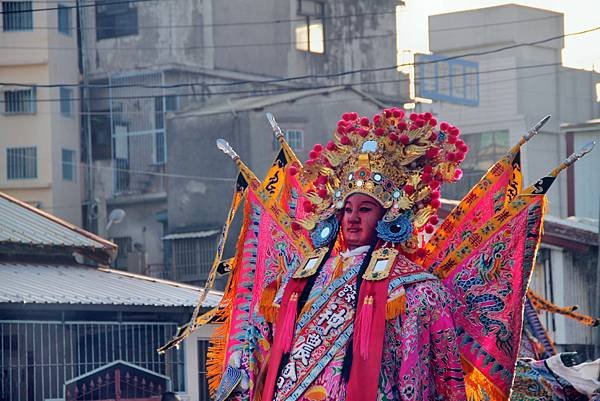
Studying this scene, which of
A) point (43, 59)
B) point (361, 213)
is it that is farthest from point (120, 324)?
point (43, 59)

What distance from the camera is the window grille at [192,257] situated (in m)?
35.6

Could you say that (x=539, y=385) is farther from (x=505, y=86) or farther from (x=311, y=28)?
(x=505, y=86)

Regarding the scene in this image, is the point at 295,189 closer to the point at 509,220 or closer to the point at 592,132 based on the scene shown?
the point at 509,220

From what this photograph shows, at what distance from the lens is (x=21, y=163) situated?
135 ft

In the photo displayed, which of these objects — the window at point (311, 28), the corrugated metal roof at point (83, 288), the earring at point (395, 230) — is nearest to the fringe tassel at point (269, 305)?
the earring at point (395, 230)

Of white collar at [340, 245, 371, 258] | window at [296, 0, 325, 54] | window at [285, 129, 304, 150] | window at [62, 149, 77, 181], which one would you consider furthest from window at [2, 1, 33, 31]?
white collar at [340, 245, 371, 258]

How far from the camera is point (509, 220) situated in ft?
28.6

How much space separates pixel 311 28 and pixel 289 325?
35.8 meters

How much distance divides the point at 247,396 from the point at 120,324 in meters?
8.97

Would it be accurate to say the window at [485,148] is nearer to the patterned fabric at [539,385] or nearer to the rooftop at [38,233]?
the rooftop at [38,233]

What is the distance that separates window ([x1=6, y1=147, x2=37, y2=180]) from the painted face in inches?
1311

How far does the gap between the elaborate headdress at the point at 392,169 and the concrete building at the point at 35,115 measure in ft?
107

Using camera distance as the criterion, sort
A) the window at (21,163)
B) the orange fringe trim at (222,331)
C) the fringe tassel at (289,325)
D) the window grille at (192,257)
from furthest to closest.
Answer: the window at (21,163)
the window grille at (192,257)
the orange fringe trim at (222,331)
the fringe tassel at (289,325)

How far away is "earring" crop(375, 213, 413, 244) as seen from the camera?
8.47 m
